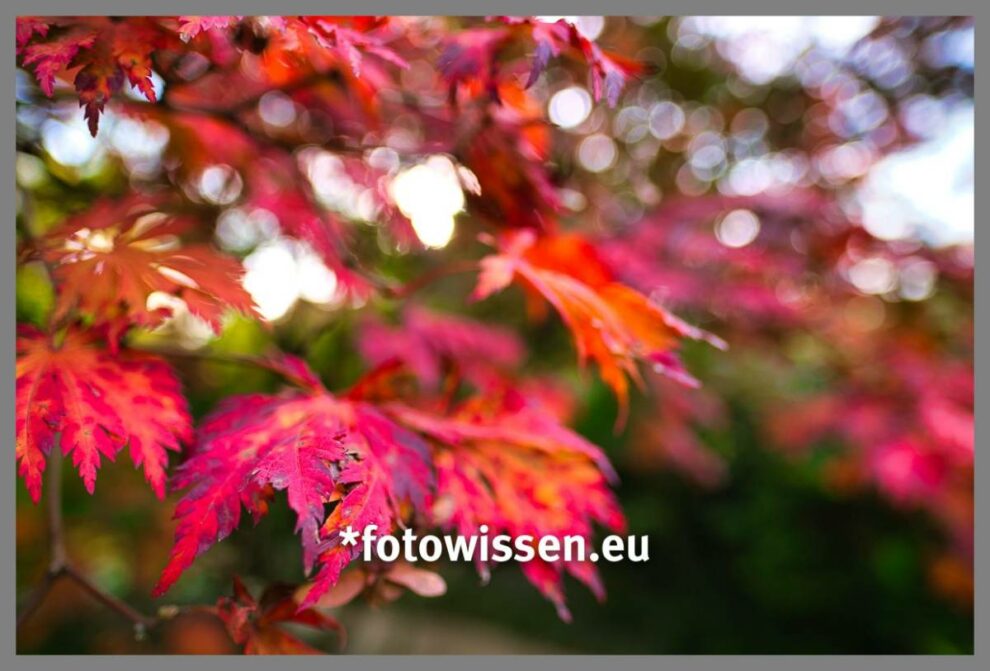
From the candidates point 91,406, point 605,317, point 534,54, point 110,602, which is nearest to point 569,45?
point 534,54

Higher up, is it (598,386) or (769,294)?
(769,294)

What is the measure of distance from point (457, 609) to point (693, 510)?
0.88m

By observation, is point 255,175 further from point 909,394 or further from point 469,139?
point 909,394

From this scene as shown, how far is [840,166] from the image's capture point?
167 centimetres

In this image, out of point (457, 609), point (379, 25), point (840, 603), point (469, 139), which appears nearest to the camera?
point (379, 25)

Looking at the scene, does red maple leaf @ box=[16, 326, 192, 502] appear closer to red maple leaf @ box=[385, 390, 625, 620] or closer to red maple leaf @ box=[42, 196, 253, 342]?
red maple leaf @ box=[42, 196, 253, 342]

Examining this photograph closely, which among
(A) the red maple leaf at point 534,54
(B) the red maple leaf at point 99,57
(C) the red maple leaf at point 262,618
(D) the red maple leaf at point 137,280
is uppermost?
(A) the red maple leaf at point 534,54

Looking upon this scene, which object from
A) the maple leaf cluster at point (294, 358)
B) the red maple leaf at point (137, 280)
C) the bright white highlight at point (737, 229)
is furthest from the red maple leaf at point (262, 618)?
the bright white highlight at point (737, 229)

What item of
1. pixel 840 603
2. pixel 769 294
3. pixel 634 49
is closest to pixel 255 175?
pixel 769 294

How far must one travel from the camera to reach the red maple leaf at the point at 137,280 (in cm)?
60

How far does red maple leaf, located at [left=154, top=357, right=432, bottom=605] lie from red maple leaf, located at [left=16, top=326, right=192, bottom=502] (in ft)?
0.11

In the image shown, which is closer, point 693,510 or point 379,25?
point 379,25

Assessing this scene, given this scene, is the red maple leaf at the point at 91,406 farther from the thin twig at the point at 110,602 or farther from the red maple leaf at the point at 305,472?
the thin twig at the point at 110,602

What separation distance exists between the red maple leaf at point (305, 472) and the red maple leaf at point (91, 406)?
0.11ft
